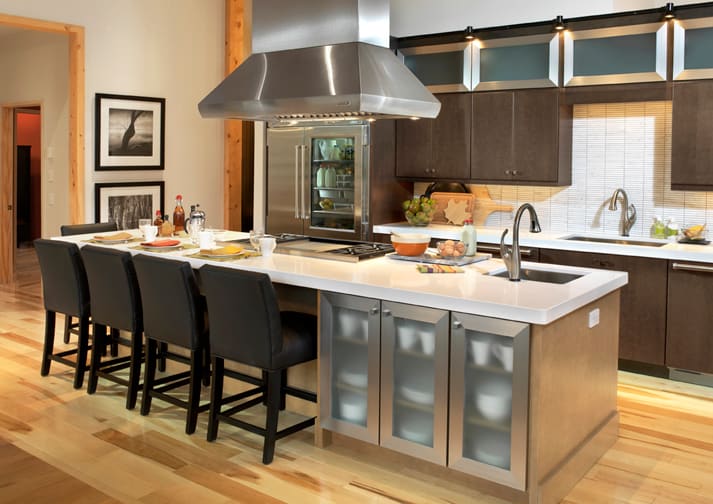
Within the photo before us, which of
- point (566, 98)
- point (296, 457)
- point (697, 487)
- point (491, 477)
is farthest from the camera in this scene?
point (566, 98)

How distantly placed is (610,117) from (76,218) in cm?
486

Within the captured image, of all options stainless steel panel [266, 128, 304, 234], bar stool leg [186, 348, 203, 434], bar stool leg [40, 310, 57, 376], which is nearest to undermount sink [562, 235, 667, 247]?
stainless steel panel [266, 128, 304, 234]

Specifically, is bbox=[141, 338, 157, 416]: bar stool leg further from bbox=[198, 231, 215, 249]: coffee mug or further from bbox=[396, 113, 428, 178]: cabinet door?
bbox=[396, 113, 428, 178]: cabinet door

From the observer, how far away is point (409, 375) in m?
3.46

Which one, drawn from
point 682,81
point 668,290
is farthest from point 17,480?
point 682,81

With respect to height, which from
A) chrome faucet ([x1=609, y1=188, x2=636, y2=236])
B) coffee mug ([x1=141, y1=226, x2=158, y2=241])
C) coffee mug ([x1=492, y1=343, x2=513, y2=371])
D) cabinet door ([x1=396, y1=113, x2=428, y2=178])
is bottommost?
coffee mug ([x1=492, y1=343, x2=513, y2=371])

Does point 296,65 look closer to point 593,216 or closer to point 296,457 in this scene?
point 296,457

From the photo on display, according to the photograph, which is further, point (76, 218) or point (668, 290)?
point (76, 218)

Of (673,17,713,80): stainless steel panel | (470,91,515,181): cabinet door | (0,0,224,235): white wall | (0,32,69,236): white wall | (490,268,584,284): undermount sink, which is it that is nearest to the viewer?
(490,268,584,284): undermount sink

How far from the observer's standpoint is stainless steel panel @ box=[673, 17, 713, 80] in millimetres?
4926

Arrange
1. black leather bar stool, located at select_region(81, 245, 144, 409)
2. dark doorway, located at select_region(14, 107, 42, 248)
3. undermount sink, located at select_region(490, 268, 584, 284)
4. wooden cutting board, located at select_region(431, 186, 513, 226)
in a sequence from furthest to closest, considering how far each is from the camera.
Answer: dark doorway, located at select_region(14, 107, 42, 248), wooden cutting board, located at select_region(431, 186, 513, 226), black leather bar stool, located at select_region(81, 245, 144, 409), undermount sink, located at select_region(490, 268, 584, 284)

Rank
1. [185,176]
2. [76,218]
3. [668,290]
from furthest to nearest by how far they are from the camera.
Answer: [185,176] < [76,218] < [668,290]

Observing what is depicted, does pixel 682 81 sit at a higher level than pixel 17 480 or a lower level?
higher

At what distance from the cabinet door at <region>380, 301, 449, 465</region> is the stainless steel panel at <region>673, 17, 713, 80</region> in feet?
9.59
